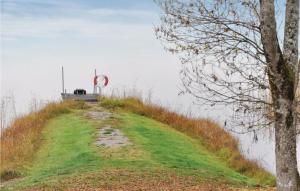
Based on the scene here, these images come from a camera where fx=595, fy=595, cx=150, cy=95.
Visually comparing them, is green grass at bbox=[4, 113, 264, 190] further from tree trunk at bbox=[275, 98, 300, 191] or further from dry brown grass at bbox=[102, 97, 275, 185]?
tree trunk at bbox=[275, 98, 300, 191]

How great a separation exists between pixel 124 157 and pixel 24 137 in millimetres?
5478

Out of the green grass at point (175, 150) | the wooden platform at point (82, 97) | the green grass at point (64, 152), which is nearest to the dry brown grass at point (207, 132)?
the green grass at point (175, 150)

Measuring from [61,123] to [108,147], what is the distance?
17.0ft

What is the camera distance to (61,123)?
20453 mm

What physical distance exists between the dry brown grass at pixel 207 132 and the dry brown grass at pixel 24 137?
6.67ft

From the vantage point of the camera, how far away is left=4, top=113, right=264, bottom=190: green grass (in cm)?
1319

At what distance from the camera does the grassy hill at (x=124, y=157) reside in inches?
470

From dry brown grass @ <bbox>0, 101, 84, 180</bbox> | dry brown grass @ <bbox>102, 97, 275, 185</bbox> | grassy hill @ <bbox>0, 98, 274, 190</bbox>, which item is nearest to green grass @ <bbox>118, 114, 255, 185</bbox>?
grassy hill @ <bbox>0, 98, 274, 190</bbox>

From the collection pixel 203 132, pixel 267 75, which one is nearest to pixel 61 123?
pixel 203 132

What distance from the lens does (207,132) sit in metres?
21.2

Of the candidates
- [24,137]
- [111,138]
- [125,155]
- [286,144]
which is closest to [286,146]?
[286,144]

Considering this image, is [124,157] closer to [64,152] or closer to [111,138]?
[64,152]

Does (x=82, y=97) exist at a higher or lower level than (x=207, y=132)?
higher

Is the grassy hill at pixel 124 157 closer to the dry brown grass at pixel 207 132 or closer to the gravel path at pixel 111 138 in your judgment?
the dry brown grass at pixel 207 132
